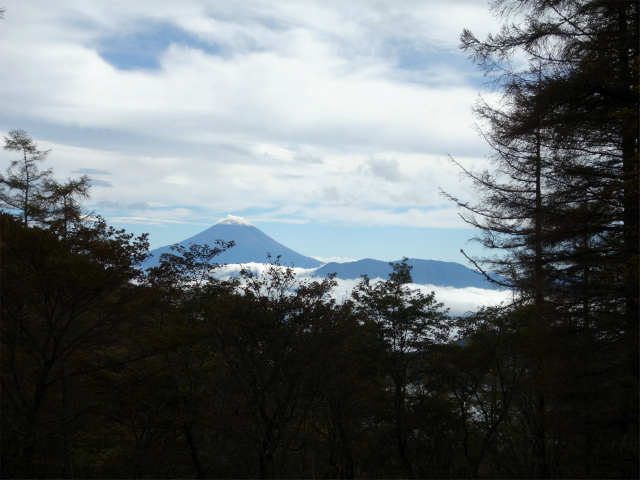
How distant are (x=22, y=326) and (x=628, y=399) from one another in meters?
10.9

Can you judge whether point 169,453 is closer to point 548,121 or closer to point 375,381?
point 375,381

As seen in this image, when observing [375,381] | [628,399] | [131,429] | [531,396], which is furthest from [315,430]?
[628,399]

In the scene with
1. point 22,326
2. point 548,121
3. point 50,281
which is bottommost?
point 22,326

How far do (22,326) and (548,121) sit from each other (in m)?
10.6

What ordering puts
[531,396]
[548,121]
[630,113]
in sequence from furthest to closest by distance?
[531,396], [548,121], [630,113]

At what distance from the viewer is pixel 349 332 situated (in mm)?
10445

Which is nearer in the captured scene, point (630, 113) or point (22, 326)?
point (630, 113)

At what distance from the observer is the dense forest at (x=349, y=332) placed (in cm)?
830

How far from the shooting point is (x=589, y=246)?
9172mm

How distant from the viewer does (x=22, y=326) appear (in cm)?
848

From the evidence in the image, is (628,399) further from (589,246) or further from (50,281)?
(50,281)

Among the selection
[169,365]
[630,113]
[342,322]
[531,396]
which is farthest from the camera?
[531,396]

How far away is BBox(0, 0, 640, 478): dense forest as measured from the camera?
8.30 meters

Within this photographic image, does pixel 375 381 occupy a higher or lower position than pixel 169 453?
higher
